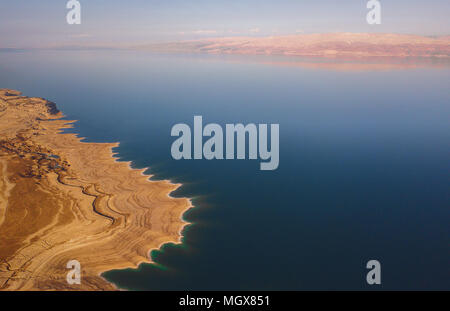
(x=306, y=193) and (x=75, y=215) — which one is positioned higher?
(x=306, y=193)

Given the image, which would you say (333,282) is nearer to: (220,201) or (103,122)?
(220,201)

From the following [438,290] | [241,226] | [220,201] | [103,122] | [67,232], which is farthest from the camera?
[103,122]

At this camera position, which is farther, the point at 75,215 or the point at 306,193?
the point at 306,193

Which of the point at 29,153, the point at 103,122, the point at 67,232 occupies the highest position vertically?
the point at 103,122

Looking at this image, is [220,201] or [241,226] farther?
[220,201]

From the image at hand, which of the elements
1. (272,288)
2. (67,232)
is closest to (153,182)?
(67,232)
